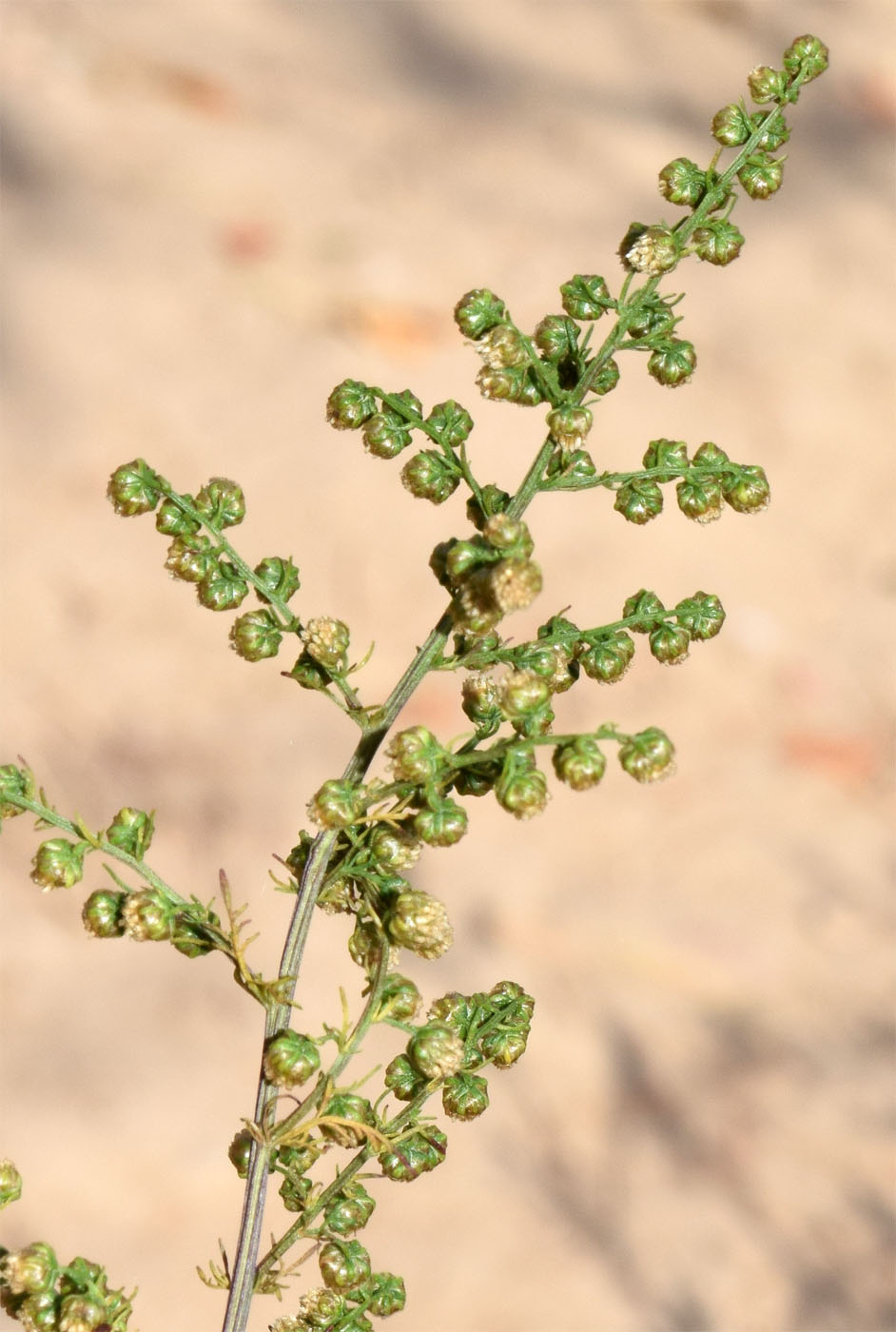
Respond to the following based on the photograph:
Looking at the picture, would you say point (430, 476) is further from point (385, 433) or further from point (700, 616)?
point (700, 616)

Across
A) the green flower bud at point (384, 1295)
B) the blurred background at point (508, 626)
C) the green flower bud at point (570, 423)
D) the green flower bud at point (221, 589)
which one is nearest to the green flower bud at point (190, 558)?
the green flower bud at point (221, 589)

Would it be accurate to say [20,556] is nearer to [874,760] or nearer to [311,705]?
[311,705]

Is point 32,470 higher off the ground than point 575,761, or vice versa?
point 32,470

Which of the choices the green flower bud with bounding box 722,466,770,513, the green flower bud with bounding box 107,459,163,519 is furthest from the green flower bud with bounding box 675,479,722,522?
the green flower bud with bounding box 107,459,163,519

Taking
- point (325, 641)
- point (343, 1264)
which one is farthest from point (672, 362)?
point (343, 1264)

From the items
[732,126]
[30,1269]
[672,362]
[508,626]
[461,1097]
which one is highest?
[508,626]

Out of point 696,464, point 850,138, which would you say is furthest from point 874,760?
point 696,464

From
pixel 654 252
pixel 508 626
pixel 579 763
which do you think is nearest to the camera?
pixel 579 763
